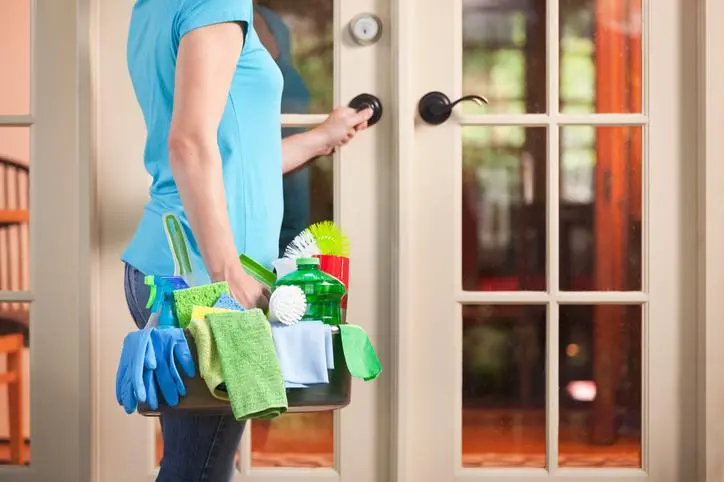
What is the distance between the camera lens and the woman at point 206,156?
1.63 meters

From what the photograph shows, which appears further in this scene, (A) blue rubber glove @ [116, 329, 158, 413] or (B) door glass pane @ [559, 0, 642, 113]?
(B) door glass pane @ [559, 0, 642, 113]

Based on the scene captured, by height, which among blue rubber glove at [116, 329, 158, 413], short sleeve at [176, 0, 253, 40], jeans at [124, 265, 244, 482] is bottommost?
jeans at [124, 265, 244, 482]

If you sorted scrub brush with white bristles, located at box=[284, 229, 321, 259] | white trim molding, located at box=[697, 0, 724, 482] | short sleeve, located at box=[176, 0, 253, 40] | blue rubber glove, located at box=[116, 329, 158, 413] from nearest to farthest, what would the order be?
1. blue rubber glove, located at box=[116, 329, 158, 413]
2. short sleeve, located at box=[176, 0, 253, 40]
3. scrub brush with white bristles, located at box=[284, 229, 321, 259]
4. white trim molding, located at box=[697, 0, 724, 482]

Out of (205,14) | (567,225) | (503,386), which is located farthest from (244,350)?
(567,225)

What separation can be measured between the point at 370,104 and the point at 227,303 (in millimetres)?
690

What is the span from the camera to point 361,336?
63.3 inches

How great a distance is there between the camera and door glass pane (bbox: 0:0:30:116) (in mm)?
2098

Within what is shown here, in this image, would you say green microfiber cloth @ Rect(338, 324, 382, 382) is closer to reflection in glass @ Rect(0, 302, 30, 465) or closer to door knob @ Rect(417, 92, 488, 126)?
door knob @ Rect(417, 92, 488, 126)

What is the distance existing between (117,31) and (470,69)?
0.78 metres

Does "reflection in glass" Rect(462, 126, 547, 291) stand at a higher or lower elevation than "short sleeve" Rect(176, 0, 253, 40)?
lower

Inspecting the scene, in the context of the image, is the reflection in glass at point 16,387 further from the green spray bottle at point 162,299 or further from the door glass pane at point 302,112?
the green spray bottle at point 162,299

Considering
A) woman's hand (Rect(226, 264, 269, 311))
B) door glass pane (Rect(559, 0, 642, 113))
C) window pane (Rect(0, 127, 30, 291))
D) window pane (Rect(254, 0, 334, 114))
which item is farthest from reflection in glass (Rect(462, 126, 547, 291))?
window pane (Rect(0, 127, 30, 291))

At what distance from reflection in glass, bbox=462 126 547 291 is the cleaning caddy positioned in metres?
0.51

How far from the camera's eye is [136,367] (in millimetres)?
1444
